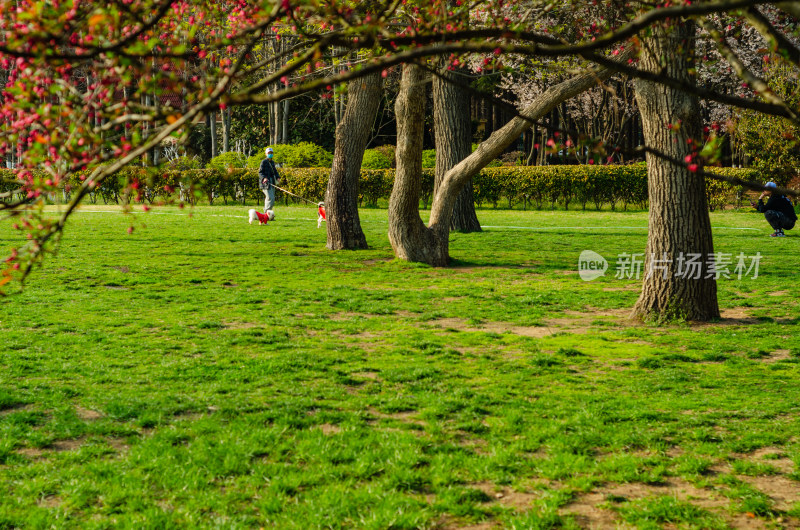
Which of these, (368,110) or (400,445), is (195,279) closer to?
(368,110)

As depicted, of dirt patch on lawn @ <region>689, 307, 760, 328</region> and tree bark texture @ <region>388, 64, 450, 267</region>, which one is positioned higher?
tree bark texture @ <region>388, 64, 450, 267</region>

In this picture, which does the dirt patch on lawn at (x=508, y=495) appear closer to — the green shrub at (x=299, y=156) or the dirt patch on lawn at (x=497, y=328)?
the dirt patch on lawn at (x=497, y=328)

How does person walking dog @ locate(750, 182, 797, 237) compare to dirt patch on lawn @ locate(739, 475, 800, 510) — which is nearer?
dirt patch on lawn @ locate(739, 475, 800, 510)

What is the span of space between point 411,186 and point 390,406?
301 inches

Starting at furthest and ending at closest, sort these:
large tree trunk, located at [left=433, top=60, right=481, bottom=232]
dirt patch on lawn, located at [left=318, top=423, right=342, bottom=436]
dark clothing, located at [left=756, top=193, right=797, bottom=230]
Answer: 1. dark clothing, located at [left=756, top=193, right=797, bottom=230]
2. large tree trunk, located at [left=433, top=60, right=481, bottom=232]
3. dirt patch on lawn, located at [left=318, top=423, right=342, bottom=436]

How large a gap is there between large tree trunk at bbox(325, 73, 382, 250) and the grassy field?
12.1ft

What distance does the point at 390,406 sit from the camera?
6.12m

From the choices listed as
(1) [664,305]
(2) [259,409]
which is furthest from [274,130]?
(2) [259,409]

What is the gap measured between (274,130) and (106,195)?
324 inches

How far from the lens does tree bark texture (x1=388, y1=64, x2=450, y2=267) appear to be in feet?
42.7

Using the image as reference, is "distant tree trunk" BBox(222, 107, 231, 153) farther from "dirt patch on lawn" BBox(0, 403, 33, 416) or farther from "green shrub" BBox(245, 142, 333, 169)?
"dirt patch on lawn" BBox(0, 403, 33, 416)

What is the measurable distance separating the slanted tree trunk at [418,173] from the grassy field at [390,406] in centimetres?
167

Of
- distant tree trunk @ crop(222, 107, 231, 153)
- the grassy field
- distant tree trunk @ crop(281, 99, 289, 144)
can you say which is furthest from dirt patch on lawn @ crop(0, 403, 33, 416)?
distant tree trunk @ crop(222, 107, 231, 153)

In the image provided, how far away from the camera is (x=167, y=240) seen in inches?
707
